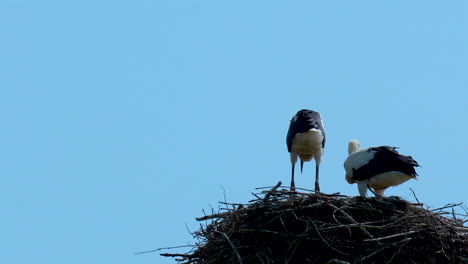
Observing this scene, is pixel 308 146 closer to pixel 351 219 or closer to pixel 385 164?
pixel 385 164

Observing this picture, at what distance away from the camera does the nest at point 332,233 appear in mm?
11484

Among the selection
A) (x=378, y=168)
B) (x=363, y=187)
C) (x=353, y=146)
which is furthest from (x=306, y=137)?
(x=378, y=168)

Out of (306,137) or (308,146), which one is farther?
(308,146)

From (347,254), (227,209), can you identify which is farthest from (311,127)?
(347,254)

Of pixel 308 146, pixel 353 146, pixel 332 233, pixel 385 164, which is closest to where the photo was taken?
pixel 332 233

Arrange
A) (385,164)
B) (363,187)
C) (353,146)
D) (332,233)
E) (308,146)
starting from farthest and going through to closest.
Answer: (308,146), (353,146), (363,187), (385,164), (332,233)

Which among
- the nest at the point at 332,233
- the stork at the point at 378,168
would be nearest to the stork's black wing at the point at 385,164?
the stork at the point at 378,168

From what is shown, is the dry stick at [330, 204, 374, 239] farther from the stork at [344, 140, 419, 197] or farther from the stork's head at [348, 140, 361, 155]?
the stork's head at [348, 140, 361, 155]

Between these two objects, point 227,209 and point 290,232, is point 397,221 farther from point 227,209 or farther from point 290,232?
point 227,209

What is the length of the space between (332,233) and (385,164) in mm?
1911

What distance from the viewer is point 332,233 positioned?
11.7 m

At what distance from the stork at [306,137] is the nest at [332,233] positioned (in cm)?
323

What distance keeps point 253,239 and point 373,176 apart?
2.29m

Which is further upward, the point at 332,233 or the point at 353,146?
the point at 353,146
